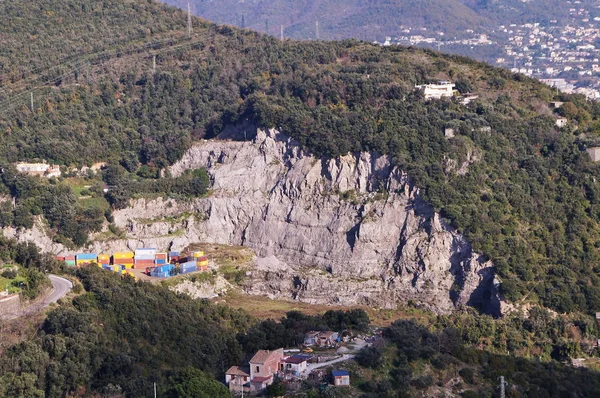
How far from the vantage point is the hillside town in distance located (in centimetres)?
14025

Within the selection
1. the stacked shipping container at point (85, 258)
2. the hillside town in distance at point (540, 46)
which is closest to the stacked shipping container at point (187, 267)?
the stacked shipping container at point (85, 258)

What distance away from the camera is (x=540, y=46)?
157500 millimetres

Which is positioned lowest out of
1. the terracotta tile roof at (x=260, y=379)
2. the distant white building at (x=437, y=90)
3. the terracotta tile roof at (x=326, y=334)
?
the terracotta tile roof at (x=326, y=334)

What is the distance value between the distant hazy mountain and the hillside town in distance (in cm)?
229

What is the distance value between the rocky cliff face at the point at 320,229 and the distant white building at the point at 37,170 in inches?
222

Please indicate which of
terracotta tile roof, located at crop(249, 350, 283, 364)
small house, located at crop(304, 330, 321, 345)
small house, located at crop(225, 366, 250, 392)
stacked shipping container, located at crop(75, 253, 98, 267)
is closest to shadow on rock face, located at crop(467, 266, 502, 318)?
small house, located at crop(304, 330, 321, 345)

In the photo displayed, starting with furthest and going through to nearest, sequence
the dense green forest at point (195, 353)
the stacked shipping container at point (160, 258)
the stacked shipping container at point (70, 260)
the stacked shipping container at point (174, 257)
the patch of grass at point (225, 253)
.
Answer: the patch of grass at point (225, 253) → the stacked shipping container at point (174, 257) → the stacked shipping container at point (160, 258) → the stacked shipping container at point (70, 260) → the dense green forest at point (195, 353)

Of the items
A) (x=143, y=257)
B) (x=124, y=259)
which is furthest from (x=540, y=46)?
(x=124, y=259)

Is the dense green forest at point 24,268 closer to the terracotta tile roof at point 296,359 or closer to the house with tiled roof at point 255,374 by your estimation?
the house with tiled roof at point 255,374

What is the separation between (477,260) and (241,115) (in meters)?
18.3

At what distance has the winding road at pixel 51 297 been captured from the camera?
52.0m

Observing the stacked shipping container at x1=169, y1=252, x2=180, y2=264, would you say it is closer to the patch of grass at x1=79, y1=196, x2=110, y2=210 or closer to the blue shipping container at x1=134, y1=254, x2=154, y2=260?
the blue shipping container at x1=134, y1=254, x2=154, y2=260

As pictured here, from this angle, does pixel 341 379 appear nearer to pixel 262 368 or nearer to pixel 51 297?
pixel 262 368

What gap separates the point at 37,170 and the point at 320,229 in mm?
15721
